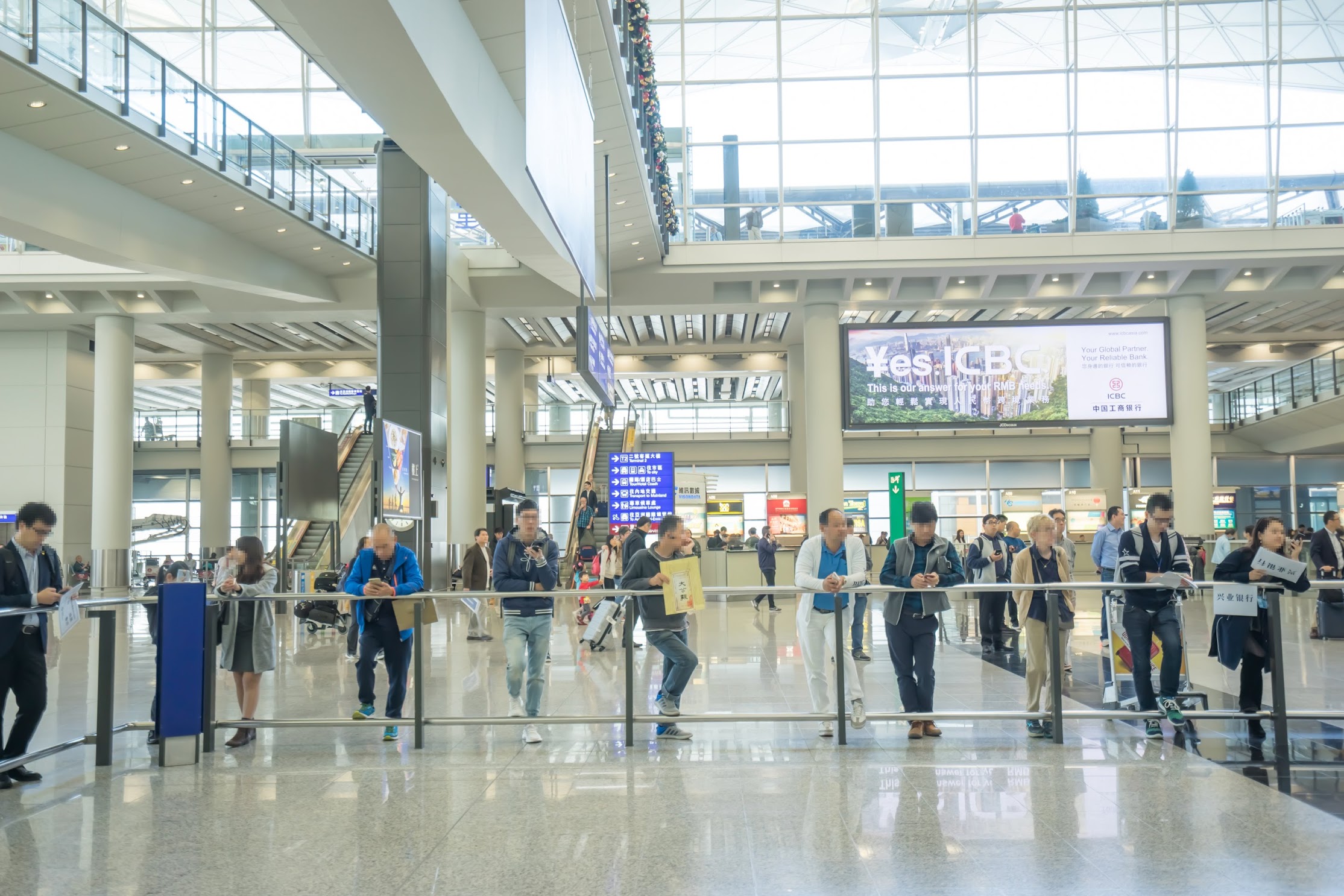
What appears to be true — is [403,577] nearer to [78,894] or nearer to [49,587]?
[49,587]

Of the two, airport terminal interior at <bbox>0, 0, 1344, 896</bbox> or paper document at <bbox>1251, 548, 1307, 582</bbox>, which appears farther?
paper document at <bbox>1251, 548, 1307, 582</bbox>

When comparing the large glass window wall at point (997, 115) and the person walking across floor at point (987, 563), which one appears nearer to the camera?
the person walking across floor at point (987, 563)

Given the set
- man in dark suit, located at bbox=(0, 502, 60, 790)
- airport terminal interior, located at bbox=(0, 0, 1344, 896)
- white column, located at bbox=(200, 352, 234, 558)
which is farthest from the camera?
white column, located at bbox=(200, 352, 234, 558)

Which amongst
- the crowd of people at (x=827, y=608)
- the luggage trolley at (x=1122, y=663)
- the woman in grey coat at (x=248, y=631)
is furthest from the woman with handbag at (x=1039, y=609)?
the woman in grey coat at (x=248, y=631)

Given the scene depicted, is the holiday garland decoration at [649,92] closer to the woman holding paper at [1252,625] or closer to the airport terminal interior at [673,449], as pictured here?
the airport terminal interior at [673,449]

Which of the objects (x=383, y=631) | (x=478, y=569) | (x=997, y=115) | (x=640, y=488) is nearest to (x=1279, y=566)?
(x=383, y=631)

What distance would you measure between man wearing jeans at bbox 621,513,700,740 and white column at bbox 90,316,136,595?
77.5ft

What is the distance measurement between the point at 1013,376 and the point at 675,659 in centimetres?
1876

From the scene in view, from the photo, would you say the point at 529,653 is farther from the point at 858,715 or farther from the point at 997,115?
the point at 997,115

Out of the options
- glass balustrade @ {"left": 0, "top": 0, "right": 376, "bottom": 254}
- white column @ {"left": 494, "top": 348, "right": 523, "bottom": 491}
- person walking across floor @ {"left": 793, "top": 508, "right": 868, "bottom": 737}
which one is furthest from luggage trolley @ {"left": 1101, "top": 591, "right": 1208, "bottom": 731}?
white column @ {"left": 494, "top": 348, "right": 523, "bottom": 491}

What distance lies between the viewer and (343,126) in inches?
960

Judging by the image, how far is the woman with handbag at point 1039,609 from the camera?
734 centimetres

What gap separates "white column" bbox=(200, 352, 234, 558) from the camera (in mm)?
32844

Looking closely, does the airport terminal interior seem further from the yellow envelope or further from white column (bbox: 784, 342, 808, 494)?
white column (bbox: 784, 342, 808, 494)
